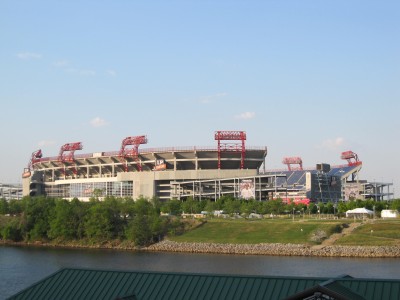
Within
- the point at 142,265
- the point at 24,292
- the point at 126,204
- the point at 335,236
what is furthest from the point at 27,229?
the point at 24,292

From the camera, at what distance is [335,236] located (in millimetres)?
100625

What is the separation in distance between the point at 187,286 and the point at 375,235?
266 ft

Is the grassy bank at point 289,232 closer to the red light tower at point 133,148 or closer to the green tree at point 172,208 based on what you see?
the green tree at point 172,208

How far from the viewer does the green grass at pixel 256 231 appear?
103562 mm

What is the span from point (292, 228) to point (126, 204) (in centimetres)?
4047

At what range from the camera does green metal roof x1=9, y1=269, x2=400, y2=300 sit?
21062mm

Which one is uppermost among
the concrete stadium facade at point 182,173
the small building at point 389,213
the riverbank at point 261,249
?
the concrete stadium facade at point 182,173

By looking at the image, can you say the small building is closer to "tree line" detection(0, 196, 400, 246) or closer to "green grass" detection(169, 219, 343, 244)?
"tree line" detection(0, 196, 400, 246)

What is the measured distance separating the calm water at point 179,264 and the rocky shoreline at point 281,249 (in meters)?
4.65

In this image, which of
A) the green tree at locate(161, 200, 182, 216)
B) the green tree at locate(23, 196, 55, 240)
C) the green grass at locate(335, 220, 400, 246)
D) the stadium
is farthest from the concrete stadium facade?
the green grass at locate(335, 220, 400, 246)

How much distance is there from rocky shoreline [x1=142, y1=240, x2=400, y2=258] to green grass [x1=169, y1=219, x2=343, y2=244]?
286 centimetres

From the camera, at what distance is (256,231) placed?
111 meters

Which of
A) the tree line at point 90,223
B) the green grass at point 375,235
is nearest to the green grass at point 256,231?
the green grass at point 375,235

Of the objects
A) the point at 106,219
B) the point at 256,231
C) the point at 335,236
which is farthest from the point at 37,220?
the point at 335,236
